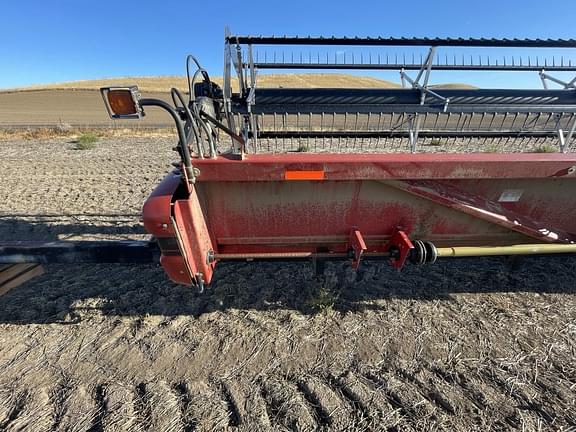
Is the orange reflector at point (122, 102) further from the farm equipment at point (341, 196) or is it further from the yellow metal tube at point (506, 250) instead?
the yellow metal tube at point (506, 250)

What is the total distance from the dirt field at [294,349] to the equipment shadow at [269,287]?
0.02 meters

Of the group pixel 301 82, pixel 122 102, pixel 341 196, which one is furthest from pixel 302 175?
pixel 301 82

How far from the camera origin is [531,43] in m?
3.28

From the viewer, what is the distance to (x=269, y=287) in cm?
300

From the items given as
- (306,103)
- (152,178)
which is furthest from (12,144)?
(306,103)

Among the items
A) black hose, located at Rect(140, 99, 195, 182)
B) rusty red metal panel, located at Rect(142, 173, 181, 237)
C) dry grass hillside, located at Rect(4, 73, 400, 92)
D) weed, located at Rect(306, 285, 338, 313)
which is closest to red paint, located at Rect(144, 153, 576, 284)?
rusty red metal panel, located at Rect(142, 173, 181, 237)

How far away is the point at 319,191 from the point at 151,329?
1.76 m

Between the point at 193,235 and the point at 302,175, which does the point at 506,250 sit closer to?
the point at 302,175

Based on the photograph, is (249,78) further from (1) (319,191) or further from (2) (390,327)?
(2) (390,327)

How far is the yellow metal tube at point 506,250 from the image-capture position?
7.88 feet

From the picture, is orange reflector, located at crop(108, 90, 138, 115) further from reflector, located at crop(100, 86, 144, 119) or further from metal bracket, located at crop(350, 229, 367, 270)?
metal bracket, located at crop(350, 229, 367, 270)

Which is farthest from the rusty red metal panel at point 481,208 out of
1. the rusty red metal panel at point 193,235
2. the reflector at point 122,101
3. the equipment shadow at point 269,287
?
the reflector at point 122,101

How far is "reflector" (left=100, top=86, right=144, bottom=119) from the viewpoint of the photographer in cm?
170

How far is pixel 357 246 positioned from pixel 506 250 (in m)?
1.16
